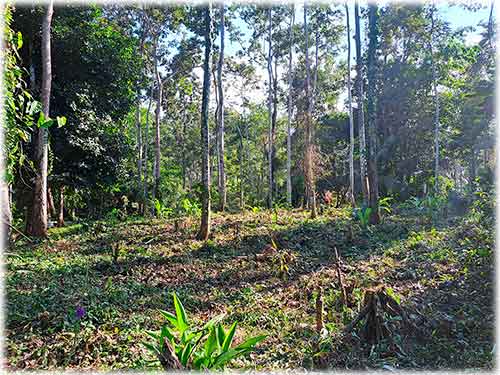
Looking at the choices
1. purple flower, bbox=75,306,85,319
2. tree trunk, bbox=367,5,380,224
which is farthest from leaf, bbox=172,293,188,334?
tree trunk, bbox=367,5,380,224

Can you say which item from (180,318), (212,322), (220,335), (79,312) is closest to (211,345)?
(220,335)

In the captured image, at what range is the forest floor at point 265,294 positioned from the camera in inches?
145

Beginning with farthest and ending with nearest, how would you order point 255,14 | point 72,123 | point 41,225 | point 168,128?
point 168,128
point 255,14
point 72,123
point 41,225

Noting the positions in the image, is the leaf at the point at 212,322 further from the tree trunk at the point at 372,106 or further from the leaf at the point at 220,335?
the tree trunk at the point at 372,106

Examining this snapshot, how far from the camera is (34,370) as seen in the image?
3.30 meters

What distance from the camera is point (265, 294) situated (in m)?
5.36

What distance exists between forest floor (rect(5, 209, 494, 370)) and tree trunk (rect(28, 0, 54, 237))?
0.50m

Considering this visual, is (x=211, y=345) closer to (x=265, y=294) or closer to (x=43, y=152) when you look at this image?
(x=265, y=294)

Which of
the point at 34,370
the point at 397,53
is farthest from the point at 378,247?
the point at 397,53

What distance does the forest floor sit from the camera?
3.69 m

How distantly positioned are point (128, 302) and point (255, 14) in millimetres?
18148

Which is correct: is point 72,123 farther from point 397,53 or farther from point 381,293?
point 397,53

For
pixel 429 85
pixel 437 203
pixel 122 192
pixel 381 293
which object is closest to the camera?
pixel 381 293

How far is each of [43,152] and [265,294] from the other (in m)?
6.07
